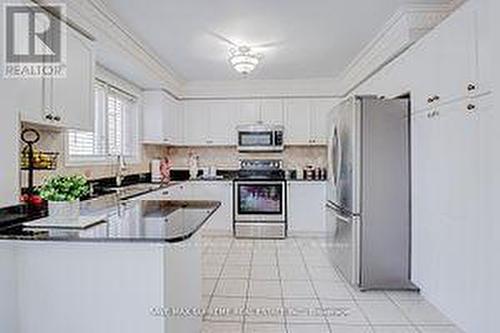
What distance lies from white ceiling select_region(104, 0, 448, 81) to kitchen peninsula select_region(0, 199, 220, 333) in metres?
2.22

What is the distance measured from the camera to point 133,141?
546 centimetres

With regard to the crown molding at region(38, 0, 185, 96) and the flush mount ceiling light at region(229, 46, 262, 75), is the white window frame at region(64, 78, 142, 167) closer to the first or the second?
the crown molding at region(38, 0, 185, 96)

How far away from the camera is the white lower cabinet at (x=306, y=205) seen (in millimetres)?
5984

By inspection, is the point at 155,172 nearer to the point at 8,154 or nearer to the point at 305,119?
the point at 305,119

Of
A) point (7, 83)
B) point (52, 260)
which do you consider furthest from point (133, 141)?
point (52, 260)

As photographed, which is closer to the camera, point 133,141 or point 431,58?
point 431,58

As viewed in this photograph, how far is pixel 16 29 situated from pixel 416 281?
11.9ft

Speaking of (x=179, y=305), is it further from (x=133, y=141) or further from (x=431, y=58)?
(x=133, y=141)

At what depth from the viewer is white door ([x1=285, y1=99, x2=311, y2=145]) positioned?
6371 mm

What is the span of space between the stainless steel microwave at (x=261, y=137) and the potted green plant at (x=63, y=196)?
174 inches

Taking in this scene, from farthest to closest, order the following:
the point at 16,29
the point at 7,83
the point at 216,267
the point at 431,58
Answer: the point at 216,267 → the point at 431,58 → the point at 16,29 → the point at 7,83
